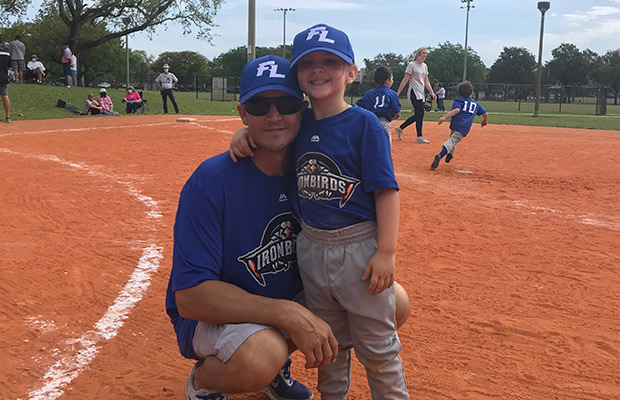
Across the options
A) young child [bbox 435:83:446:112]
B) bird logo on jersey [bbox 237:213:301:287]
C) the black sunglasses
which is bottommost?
bird logo on jersey [bbox 237:213:301:287]

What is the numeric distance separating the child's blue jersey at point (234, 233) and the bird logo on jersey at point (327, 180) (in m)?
0.19

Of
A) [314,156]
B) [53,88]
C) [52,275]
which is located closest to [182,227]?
[314,156]

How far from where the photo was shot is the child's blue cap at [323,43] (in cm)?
221

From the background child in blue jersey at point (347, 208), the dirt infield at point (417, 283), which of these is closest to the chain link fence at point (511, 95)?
the dirt infield at point (417, 283)

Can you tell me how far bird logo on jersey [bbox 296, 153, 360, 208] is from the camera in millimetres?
2201

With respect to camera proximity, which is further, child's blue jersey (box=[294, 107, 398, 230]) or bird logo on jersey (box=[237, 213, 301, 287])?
bird logo on jersey (box=[237, 213, 301, 287])

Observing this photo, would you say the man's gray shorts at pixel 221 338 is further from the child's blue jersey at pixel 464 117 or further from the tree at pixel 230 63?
the tree at pixel 230 63

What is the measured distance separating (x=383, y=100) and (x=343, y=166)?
6.97 metres

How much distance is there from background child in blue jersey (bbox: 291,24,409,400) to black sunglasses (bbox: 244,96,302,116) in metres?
0.08

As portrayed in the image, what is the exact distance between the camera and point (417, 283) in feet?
13.3

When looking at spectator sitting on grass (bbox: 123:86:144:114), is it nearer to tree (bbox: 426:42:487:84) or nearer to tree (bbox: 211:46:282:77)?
tree (bbox: 426:42:487:84)

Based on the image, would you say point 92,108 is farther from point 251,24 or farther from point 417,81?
point 417,81

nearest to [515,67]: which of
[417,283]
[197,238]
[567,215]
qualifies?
[567,215]

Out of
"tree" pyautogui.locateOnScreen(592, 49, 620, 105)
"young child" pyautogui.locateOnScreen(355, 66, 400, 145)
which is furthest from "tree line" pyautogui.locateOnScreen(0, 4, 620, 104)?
"young child" pyautogui.locateOnScreen(355, 66, 400, 145)
